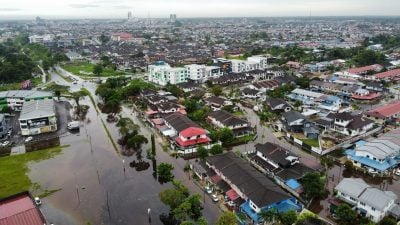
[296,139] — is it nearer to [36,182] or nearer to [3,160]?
[36,182]

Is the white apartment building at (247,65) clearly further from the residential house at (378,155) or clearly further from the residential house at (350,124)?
the residential house at (378,155)

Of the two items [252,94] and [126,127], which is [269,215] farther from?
[252,94]

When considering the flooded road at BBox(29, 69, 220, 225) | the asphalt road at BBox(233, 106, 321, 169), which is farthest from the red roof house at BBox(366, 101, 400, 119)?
the flooded road at BBox(29, 69, 220, 225)

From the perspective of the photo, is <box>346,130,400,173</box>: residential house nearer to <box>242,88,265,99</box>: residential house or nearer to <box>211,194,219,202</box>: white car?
<box>211,194,219,202</box>: white car

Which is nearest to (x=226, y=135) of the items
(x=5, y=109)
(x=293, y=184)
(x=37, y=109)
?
(x=293, y=184)

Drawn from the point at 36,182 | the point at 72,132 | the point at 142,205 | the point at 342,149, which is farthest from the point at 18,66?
the point at 342,149
